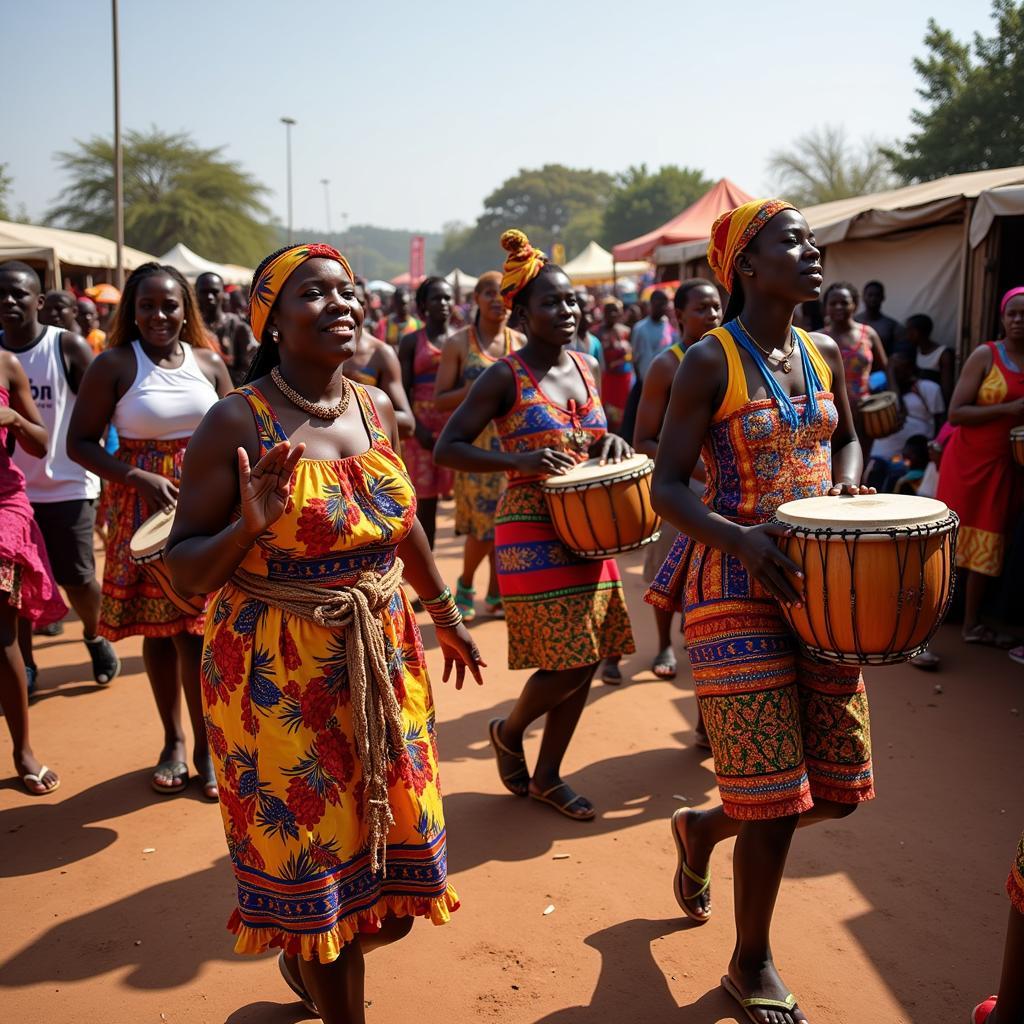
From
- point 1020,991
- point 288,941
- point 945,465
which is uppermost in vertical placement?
point 945,465

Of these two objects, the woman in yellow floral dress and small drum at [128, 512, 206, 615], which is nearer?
the woman in yellow floral dress

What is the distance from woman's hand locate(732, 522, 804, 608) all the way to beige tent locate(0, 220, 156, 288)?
14655mm

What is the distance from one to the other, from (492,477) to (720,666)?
407 centimetres

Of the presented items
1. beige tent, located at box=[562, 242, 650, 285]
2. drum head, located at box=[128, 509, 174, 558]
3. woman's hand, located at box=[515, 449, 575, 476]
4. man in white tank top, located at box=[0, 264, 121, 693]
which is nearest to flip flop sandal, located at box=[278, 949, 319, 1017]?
drum head, located at box=[128, 509, 174, 558]

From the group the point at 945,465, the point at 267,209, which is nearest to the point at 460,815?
the point at 945,465

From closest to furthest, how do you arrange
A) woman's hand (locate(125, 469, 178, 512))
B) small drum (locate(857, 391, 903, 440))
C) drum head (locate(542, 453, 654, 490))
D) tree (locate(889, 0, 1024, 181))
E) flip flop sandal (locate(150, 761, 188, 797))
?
drum head (locate(542, 453, 654, 490)) → woman's hand (locate(125, 469, 178, 512)) → flip flop sandal (locate(150, 761, 188, 797)) → small drum (locate(857, 391, 903, 440)) → tree (locate(889, 0, 1024, 181))

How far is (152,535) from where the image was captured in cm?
388

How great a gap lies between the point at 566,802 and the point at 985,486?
135 inches

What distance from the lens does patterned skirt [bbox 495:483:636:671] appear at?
4070 millimetres

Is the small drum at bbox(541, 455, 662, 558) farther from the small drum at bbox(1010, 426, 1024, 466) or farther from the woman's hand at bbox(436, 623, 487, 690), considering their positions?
the small drum at bbox(1010, 426, 1024, 466)

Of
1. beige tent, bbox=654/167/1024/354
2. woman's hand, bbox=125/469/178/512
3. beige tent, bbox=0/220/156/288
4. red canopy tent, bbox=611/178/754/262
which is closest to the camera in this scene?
woman's hand, bbox=125/469/178/512

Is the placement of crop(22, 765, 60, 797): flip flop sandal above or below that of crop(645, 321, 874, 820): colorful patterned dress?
below

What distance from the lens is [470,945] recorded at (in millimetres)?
3270

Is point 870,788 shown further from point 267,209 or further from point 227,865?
point 267,209
